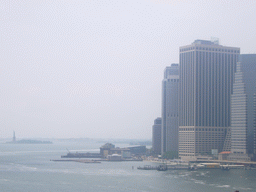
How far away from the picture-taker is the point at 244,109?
181 meters

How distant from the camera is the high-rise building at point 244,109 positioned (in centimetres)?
18150

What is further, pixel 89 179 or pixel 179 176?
pixel 179 176

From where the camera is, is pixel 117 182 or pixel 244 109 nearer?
pixel 117 182

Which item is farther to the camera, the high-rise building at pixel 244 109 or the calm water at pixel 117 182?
the high-rise building at pixel 244 109

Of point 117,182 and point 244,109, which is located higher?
point 244,109

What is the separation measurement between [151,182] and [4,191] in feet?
109

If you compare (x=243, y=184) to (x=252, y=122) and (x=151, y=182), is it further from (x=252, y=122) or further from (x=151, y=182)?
(x=252, y=122)

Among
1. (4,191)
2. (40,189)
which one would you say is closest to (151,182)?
(40,189)

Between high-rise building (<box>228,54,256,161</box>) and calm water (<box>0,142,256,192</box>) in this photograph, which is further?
high-rise building (<box>228,54,256,161</box>)

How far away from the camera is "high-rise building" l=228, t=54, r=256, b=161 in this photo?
181500 millimetres

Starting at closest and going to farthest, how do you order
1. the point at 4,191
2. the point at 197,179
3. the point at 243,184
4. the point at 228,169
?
the point at 4,191 → the point at 243,184 → the point at 197,179 → the point at 228,169

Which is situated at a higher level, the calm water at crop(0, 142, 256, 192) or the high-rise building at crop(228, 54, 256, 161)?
the high-rise building at crop(228, 54, 256, 161)

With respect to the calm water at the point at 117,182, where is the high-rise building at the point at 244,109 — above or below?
above

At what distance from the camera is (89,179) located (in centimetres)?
12094
